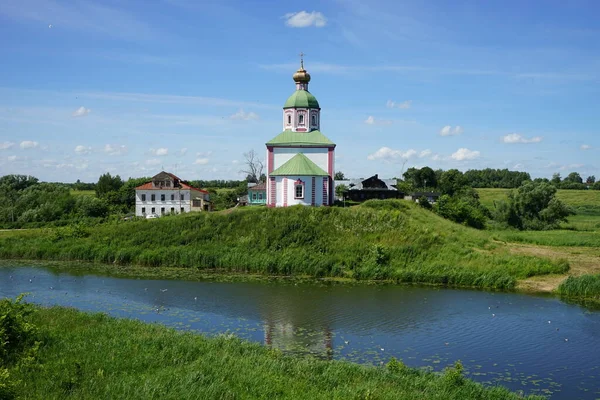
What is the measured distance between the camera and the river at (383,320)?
16.4m

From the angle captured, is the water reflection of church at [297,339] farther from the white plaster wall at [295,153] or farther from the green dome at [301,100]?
the green dome at [301,100]

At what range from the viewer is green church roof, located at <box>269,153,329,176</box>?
39.8 m

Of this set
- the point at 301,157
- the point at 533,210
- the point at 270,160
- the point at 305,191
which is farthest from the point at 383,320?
the point at 533,210

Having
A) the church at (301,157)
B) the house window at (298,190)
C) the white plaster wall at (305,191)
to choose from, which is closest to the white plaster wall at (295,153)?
the church at (301,157)

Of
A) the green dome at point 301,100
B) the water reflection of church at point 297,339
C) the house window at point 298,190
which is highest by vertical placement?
the green dome at point 301,100

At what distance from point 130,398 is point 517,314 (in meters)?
16.8

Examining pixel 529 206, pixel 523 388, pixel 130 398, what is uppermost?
pixel 529 206

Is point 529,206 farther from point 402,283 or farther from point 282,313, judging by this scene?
point 282,313

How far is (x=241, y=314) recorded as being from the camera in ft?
71.9

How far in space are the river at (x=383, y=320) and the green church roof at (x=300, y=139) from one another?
16.5 metres

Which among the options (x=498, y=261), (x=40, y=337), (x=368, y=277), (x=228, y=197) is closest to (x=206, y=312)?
(x=40, y=337)

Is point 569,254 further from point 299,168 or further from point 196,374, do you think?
point 196,374

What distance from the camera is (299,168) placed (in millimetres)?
40062

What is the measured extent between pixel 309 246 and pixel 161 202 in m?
25.8
